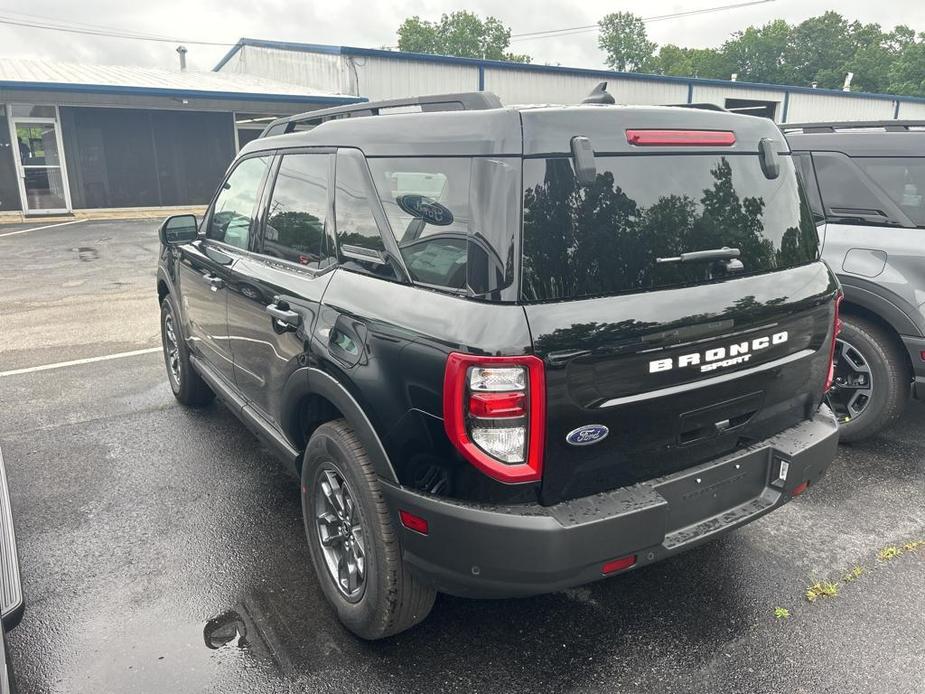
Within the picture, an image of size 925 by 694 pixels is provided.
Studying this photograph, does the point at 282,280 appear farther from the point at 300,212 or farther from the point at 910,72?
the point at 910,72

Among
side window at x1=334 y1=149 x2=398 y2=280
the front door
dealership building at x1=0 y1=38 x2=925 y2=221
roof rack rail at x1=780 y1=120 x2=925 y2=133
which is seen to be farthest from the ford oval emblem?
the front door

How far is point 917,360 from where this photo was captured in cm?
400

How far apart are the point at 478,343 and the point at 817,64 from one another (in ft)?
300

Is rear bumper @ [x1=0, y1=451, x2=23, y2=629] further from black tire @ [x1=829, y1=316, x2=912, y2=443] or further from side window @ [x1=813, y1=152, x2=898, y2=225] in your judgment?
side window @ [x1=813, y1=152, x2=898, y2=225]

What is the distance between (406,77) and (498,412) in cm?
2171

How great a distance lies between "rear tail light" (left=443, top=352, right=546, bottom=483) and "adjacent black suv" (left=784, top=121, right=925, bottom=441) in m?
3.06

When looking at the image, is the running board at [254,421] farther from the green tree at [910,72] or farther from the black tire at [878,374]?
the green tree at [910,72]

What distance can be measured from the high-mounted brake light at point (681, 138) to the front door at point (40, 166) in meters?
19.9

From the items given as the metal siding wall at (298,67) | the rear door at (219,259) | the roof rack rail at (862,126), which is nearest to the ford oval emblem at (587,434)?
the rear door at (219,259)

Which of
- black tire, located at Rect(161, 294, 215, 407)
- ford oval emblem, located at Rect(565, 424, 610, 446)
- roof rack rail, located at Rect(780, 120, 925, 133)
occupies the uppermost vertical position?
roof rack rail, located at Rect(780, 120, 925, 133)

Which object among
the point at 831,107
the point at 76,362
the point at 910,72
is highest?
the point at 910,72

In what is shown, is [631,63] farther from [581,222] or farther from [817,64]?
[581,222]

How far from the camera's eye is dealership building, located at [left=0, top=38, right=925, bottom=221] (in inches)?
702

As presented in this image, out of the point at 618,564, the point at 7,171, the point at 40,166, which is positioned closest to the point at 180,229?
the point at 618,564
